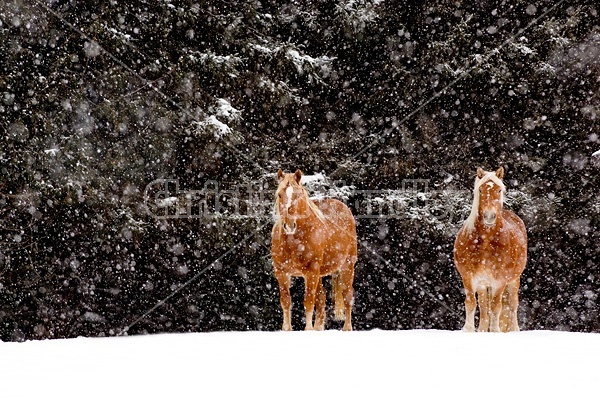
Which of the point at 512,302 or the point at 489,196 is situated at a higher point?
the point at 489,196

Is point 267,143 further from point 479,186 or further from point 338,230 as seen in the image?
point 479,186

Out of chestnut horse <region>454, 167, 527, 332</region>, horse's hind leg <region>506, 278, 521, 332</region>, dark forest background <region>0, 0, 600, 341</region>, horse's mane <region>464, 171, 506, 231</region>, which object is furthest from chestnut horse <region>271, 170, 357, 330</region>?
dark forest background <region>0, 0, 600, 341</region>

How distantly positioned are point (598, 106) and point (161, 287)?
10.5 m

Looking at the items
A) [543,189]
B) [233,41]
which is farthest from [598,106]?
[233,41]

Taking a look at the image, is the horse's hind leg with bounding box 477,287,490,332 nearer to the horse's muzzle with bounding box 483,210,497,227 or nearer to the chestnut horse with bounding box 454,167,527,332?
the chestnut horse with bounding box 454,167,527,332

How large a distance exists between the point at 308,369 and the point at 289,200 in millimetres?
3709

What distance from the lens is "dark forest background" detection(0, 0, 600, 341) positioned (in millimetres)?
12492

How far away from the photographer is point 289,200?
7469 millimetres

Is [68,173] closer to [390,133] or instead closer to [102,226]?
[102,226]

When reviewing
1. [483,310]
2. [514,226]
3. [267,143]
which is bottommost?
[483,310]

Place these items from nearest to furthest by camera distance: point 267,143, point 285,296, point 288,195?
point 288,195 < point 285,296 < point 267,143

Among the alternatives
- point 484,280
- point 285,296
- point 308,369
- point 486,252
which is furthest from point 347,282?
point 308,369

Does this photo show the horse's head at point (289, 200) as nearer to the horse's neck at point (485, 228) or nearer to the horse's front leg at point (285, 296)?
the horse's front leg at point (285, 296)

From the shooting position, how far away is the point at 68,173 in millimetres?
12078
